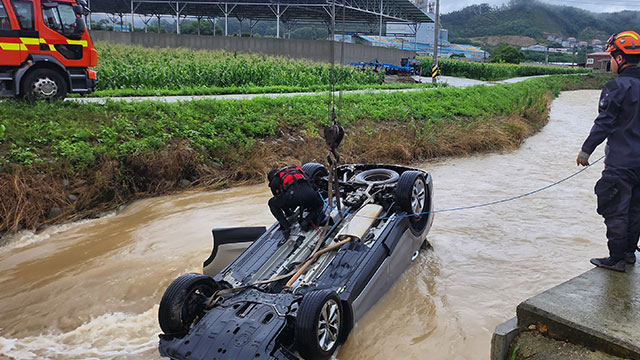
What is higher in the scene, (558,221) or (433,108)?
(433,108)

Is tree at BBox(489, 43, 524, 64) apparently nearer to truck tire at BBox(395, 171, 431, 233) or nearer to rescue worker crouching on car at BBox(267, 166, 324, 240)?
truck tire at BBox(395, 171, 431, 233)

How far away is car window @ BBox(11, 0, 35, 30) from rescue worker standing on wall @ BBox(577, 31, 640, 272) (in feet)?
34.9

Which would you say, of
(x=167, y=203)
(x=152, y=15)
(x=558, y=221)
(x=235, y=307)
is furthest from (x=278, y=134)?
(x=152, y=15)

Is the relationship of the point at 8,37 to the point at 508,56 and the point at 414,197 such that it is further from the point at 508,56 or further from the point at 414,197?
the point at 508,56

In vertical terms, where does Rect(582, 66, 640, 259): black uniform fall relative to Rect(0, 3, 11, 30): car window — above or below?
below

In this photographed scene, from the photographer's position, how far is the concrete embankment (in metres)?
3.22

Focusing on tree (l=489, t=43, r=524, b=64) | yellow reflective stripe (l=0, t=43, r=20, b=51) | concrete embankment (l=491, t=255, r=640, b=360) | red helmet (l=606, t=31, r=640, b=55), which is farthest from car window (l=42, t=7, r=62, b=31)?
tree (l=489, t=43, r=524, b=64)

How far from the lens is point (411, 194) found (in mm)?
5512

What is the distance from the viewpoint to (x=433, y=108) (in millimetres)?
15211

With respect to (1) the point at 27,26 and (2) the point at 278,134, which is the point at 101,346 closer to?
(2) the point at 278,134

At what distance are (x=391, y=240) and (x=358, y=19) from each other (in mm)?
39348

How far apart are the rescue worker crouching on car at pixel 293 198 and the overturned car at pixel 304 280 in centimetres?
11

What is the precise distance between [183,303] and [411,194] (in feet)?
8.71

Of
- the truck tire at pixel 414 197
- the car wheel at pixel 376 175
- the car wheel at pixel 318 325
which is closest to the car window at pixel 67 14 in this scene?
the car wheel at pixel 376 175
